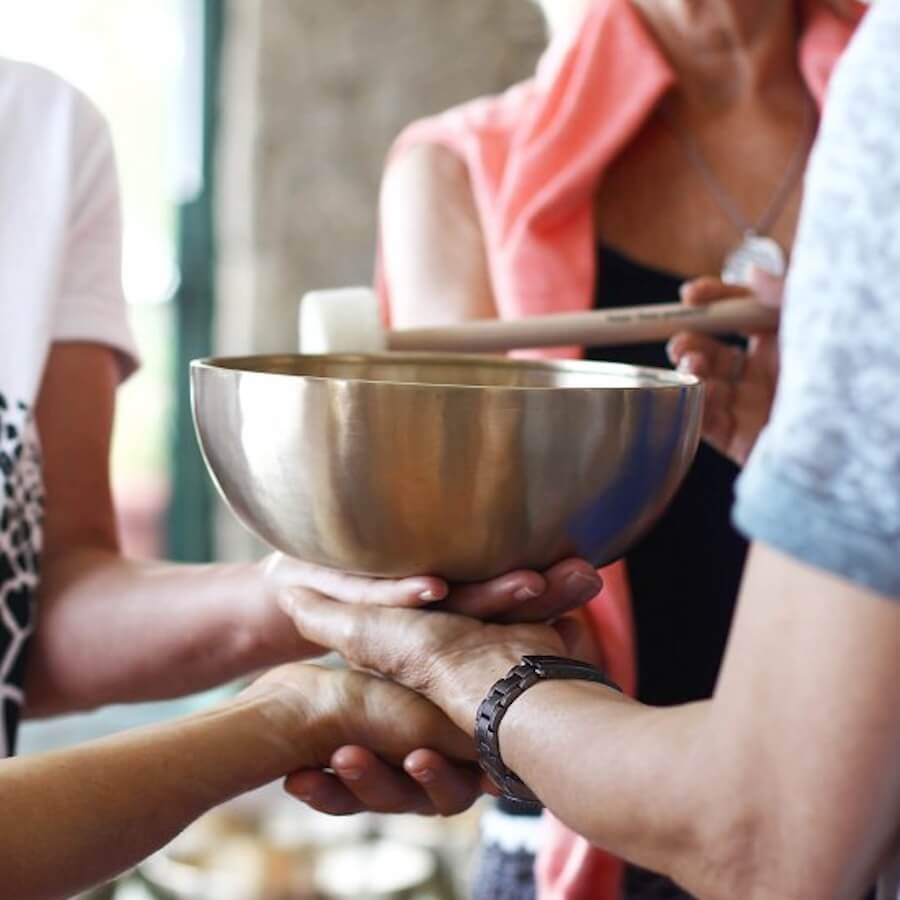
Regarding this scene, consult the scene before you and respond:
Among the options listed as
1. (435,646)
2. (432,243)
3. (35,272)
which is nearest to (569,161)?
(432,243)

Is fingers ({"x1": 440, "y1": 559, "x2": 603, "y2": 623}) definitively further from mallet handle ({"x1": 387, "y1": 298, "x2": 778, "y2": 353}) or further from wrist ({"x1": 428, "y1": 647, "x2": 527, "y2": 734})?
mallet handle ({"x1": 387, "y1": 298, "x2": 778, "y2": 353})

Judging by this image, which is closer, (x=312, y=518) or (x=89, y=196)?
(x=312, y=518)

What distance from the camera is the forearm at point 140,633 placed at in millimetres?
1028

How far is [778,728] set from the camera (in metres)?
0.55

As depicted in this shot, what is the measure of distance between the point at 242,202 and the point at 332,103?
10.1 inches

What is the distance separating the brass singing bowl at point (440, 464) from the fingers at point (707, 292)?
26cm

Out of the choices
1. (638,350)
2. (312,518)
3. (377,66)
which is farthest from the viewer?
(377,66)

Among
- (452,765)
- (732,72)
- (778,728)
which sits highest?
(732,72)

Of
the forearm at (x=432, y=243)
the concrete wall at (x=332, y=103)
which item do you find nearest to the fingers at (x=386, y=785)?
the forearm at (x=432, y=243)

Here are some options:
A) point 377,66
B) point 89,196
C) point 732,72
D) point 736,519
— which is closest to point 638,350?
point 732,72

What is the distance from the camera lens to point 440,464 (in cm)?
71

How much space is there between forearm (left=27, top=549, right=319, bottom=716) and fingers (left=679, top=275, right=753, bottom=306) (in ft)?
1.20

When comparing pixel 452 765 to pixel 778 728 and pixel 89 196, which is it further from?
pixel 89 196

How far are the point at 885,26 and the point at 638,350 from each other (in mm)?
707
